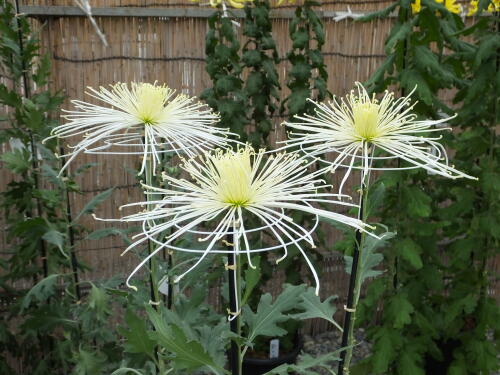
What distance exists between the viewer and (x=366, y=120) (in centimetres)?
102

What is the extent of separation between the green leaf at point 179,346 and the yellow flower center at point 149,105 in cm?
44

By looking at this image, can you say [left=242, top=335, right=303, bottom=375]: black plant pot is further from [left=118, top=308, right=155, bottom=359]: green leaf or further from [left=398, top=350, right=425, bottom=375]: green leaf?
[left=118, top=308, right=155, bottom=359]: green leaf

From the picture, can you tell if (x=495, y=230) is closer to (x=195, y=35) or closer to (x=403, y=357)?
(x=403, y=357)

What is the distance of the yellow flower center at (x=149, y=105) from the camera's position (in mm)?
1176

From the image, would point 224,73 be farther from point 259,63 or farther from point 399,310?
point 399,310

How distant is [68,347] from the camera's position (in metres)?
2.16

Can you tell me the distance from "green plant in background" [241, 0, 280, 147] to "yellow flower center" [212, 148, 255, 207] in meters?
1.93

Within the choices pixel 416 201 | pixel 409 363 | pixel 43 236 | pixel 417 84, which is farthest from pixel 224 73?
pixel 409 363

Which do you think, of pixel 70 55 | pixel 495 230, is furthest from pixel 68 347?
pixel 495 230

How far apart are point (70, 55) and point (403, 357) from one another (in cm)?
214

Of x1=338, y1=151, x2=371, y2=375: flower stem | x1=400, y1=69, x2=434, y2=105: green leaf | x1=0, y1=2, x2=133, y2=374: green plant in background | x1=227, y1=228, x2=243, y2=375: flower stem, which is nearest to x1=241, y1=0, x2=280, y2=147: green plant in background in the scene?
x1=400, y1=69, x2=434, y2=105: green leaf

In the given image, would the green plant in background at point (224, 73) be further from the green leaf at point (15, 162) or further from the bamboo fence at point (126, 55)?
the green leaf at point (15, 162)

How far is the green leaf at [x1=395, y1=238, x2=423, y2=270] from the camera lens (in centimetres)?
232

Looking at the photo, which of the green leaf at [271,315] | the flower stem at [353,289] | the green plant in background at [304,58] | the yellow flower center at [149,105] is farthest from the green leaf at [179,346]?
the green plant in background at [304,58]
